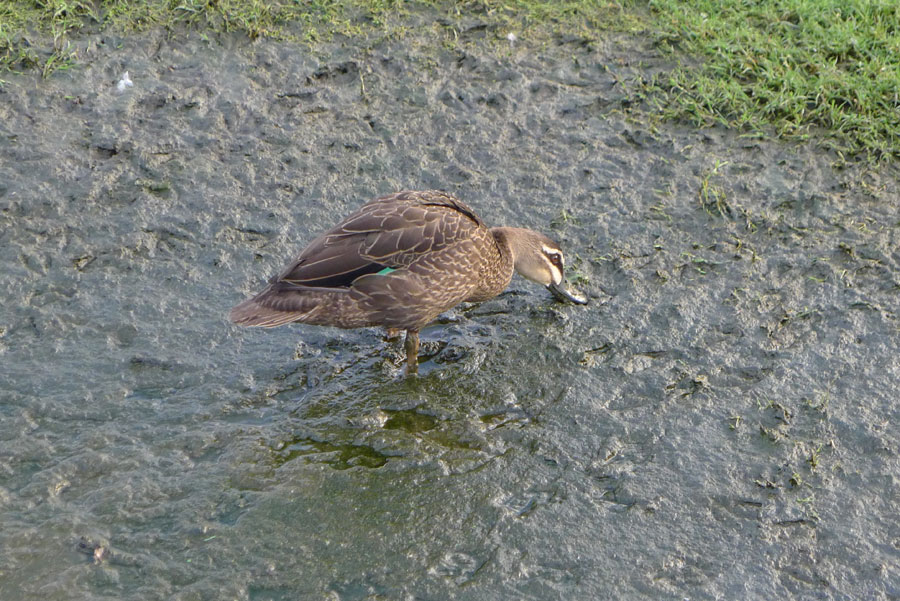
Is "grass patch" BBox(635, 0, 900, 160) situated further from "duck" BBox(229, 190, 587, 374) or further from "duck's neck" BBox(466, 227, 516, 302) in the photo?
"duck" BBox(229, 190, 587, 374)

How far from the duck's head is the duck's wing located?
14.8 inches

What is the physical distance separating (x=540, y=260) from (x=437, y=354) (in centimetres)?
86

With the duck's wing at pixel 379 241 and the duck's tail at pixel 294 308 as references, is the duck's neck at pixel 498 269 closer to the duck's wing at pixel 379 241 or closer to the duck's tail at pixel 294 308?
the duck's wing at pixel 379 241

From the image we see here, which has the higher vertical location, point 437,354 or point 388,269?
point 388,269

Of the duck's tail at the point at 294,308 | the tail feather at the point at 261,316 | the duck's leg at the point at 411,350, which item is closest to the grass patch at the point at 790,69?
the duck's leg at the point at 411,350

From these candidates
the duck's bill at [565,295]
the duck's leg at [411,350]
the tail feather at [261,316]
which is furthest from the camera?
the duck's bill at [565,295]

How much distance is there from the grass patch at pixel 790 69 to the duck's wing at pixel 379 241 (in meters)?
2.70

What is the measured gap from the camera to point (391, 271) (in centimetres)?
570

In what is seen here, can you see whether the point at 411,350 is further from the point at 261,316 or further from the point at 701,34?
the point at 701,34

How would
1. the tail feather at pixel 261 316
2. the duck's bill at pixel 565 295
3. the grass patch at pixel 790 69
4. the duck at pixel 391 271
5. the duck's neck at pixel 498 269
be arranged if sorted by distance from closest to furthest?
the tail feather at pixel 261 316, the duck at pixel 391 271, the duck's neck at pixel 498 269, the duck's bill at pixel 565 295, the grass patch at pixel 790 69

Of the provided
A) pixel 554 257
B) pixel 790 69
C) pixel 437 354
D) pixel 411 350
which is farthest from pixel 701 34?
pixel 411 350

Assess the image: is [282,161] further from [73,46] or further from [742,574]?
[742,574]

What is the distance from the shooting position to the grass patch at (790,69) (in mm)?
7523

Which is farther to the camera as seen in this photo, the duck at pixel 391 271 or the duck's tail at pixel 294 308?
the duck at pixel 391 271
